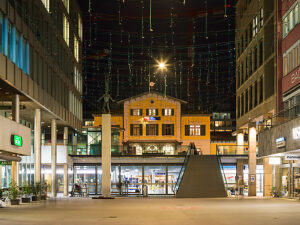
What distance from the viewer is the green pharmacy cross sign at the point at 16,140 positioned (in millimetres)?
32562

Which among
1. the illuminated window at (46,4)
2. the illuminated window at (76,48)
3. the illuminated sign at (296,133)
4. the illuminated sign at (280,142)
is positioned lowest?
the illuminated sign at (280,142)

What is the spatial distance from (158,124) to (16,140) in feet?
166

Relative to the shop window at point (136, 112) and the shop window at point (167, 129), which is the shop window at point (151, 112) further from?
the shop window at point (167, 129)

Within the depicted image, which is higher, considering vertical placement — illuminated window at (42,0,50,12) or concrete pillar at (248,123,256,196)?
illuminated window at (42,0,50,12)

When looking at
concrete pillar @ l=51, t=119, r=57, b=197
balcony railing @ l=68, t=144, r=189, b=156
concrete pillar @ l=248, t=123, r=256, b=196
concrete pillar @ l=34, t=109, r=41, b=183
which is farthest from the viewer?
balcony railing @ l=68, t=144, r=189, b=156

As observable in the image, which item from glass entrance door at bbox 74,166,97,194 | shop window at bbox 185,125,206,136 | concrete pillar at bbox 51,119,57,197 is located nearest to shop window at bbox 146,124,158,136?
shop window at bbox 185,125,206,136

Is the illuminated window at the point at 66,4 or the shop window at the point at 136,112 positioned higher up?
the illuminated window at the point at 66,4

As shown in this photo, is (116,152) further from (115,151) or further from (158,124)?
(158,124)

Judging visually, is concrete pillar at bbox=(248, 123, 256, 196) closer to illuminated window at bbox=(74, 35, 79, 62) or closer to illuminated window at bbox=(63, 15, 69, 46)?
illuminated window at bbox=(63, 15, 69, 46)

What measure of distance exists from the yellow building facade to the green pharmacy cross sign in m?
47.6

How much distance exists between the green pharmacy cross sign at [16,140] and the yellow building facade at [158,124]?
156 feet

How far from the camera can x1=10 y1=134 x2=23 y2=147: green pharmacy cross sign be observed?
32562 mm

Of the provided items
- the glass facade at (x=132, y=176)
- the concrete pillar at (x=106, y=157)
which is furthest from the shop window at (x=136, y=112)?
the concrete pillar at (x=106, y=157)

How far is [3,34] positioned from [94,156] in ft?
76.9
